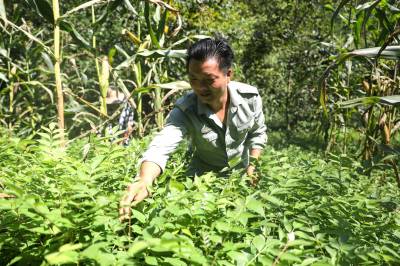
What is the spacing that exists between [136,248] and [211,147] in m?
1.76

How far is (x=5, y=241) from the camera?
1331mm

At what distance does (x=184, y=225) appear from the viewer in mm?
1362

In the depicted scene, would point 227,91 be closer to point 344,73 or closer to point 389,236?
point 389,236

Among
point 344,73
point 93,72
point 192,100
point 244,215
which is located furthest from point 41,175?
point 93,72

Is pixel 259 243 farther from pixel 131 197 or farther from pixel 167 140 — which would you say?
pixel 167 140

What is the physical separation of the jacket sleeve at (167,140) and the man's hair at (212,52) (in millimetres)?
354

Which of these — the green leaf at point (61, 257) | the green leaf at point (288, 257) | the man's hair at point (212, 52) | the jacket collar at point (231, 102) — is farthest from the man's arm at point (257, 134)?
the green leaf at point (61, 257)

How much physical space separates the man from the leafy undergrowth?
0.43 meters

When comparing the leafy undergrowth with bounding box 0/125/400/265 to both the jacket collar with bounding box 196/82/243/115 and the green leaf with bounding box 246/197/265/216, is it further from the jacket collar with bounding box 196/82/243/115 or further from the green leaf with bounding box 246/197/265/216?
the jacket collar with bounding box 196/82/243/115

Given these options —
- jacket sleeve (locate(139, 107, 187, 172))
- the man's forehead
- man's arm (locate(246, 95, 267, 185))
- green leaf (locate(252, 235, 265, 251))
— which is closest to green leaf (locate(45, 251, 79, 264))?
green leaf (locate(252, 235, 265, 251))

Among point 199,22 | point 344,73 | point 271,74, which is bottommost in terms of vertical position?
point 271,74

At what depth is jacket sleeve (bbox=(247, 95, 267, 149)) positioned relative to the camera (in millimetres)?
2812

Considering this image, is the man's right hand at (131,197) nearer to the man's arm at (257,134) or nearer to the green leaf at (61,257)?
the green leaf at (61,257)

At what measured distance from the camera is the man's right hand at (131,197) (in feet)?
4.58
